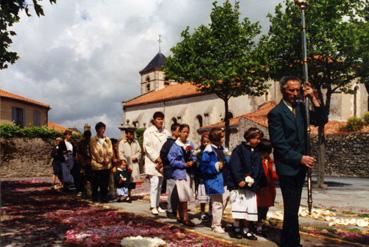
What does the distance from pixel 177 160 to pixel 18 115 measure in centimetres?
4375

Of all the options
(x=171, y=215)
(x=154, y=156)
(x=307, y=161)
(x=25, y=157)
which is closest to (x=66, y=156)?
(x=154, y=156)

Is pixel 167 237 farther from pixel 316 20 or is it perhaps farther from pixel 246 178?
pixel 316 20

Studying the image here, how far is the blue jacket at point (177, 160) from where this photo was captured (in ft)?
31.2

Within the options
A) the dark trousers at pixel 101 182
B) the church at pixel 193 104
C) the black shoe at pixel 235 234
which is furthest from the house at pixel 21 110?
the black shoe at pixel 235 234

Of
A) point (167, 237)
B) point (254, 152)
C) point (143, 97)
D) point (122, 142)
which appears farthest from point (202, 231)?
point (143, 97)

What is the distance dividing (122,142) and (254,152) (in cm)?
608

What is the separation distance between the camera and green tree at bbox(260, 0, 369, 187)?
20109 mm

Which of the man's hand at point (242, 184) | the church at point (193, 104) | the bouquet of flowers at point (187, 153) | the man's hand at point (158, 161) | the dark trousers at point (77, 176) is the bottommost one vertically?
the dark trousers at point (77, 176)

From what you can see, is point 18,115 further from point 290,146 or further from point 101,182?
point 290,146

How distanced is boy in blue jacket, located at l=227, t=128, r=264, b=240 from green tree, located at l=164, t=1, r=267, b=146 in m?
19.3

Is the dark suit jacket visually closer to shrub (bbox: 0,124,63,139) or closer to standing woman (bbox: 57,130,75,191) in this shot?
standing woman (bbox: 57,130,75,191)

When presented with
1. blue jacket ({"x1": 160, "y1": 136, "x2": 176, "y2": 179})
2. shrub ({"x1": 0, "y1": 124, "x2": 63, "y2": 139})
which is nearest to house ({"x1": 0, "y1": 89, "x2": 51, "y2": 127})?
shrub ({"x1": 0, "y1": 124, "x2": 63, "y2": 139})

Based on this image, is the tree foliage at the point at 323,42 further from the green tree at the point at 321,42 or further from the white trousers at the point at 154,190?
the white trousers at the point at 154,190

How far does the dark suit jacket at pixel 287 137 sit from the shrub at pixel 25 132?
3186 centimetres
